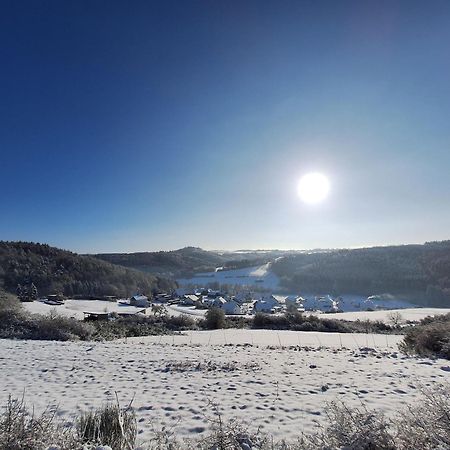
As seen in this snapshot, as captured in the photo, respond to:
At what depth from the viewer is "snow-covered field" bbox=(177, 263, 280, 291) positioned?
129 m

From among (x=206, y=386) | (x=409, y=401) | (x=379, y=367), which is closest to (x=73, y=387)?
(x=206, y=386)

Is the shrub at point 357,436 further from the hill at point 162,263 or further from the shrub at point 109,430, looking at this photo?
the hill at point 162,263

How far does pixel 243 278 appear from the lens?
14050 centimetres

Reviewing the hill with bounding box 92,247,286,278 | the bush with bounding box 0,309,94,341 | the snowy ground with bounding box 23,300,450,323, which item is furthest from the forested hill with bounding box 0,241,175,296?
the bush with bounding box 0,309,94,341

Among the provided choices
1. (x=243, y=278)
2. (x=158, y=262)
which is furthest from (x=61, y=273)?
(x=243, y=278)

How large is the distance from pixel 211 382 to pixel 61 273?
9332 centimetres

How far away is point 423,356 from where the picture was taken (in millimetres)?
12227

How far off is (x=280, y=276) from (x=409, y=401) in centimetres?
13646

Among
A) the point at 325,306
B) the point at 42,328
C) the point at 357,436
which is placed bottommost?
the point at 325,306

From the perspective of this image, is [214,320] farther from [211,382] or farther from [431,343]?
[211,382]

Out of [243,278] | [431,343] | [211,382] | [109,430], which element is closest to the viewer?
[109,430]

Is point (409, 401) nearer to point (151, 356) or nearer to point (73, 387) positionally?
point (73, 387)

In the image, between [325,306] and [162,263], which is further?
[162,263]

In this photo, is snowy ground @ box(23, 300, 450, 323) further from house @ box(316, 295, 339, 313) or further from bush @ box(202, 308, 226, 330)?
house @ box(316, 295, 339, 313)
